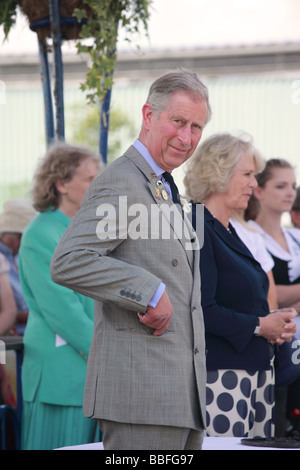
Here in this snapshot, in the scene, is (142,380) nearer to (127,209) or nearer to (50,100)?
(127,209)

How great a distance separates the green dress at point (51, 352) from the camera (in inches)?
112

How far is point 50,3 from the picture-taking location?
3156 mm

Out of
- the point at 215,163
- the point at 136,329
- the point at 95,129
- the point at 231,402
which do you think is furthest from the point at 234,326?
the point at 95,129

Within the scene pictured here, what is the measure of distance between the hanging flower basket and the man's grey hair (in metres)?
1.53

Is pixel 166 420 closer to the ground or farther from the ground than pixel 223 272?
closer to the ground

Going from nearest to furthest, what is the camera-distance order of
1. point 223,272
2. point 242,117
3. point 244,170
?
1. point 223,272
2. point 244,170
3. point 242,117

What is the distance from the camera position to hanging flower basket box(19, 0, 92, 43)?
319 centimetres

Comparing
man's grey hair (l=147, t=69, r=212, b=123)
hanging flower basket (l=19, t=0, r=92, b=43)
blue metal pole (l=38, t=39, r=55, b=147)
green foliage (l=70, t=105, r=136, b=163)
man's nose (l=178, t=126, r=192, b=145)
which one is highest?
green foliage (l=70, t=105, r=136, b=163)

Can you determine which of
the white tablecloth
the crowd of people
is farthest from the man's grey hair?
the white tablecloth

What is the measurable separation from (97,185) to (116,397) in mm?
491

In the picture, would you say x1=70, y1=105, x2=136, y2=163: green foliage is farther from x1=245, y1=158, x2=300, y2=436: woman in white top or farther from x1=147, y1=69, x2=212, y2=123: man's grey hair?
x1=147, y1=69, x2=212, y2=123: man's grey hair

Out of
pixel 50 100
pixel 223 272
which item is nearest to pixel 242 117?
pixel 50 100
